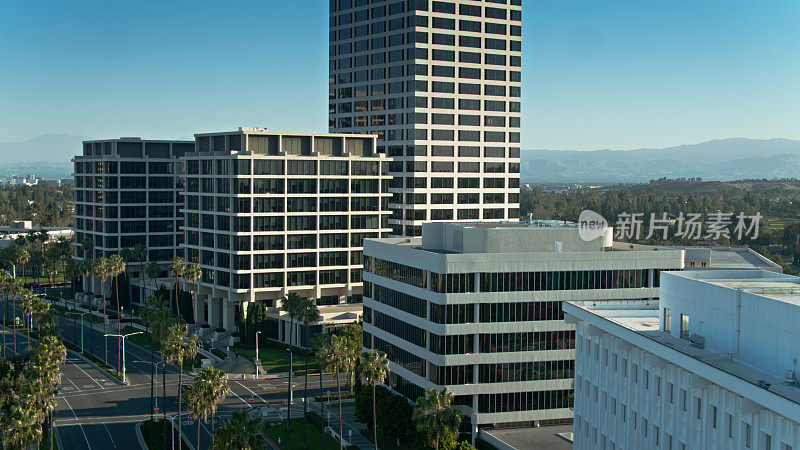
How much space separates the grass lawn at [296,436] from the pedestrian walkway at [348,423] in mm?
1730

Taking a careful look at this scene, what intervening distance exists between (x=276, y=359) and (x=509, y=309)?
54.2 m

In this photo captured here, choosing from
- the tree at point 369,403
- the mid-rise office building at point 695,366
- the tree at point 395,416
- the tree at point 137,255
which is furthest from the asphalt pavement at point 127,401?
the tree at point 137,255

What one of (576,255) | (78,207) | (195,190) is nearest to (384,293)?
(576,255)

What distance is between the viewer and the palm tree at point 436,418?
7138 cm

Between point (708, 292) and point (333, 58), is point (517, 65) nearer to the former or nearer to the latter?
point (333, 58)

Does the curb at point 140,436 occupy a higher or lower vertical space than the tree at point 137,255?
lower

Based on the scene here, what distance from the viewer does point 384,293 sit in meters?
97.1

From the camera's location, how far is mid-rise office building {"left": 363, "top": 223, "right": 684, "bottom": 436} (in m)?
85.4

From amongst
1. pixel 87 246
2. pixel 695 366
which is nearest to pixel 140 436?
pixel 695 366

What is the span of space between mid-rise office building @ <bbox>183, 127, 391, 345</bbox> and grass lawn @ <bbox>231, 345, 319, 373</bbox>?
5.10m

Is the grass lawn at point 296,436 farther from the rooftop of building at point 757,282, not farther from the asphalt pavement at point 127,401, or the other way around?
the rooftop of building at point 757,282

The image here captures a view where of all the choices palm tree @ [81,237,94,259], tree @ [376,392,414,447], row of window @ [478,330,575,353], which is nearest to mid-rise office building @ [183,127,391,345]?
palm tree @ [81,237,94,259]

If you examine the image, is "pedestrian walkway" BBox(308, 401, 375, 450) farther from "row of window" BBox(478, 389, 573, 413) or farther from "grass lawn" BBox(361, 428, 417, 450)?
"row of window" BBox(478, 389, 573, 413)

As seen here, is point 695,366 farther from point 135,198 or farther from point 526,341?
point 135,198
